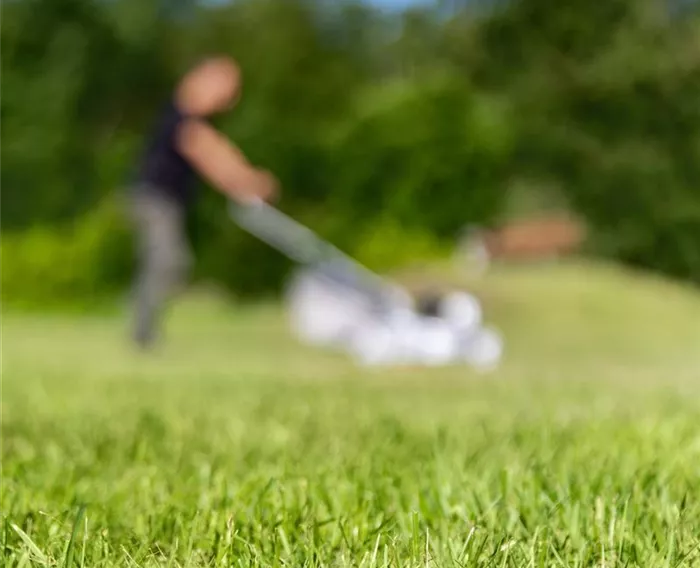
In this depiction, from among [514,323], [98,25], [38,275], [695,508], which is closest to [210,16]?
[98,25]

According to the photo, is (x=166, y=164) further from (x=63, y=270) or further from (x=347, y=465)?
(x=63, y=270)

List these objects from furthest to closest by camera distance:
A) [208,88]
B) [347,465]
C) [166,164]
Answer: [166,164], [208,88], [347,465]

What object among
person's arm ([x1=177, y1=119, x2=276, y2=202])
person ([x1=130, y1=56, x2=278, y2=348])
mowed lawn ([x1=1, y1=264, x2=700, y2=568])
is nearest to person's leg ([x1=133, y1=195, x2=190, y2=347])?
person ([x1=130, y1=56, x2=278, y2=348])

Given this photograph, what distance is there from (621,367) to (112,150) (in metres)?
12.8

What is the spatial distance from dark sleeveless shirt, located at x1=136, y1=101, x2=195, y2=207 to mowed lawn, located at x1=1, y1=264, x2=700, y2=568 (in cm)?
139

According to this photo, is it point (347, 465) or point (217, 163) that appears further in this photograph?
point (217, 163)

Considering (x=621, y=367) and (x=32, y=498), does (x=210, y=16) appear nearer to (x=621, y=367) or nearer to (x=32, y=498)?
(x=621, y=367)

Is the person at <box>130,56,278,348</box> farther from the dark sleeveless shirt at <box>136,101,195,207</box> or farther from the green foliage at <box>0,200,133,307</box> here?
the green foliage at <box>0,200,133,307</box>

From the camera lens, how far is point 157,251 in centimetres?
677

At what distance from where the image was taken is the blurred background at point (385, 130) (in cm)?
1465

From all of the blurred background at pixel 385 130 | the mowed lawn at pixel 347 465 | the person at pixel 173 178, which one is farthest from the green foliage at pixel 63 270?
the mowed lawn at pixel 347 465

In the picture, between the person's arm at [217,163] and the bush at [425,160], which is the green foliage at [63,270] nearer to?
the bush at [425,160]

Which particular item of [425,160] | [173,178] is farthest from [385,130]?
[173,178]

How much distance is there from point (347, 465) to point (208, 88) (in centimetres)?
438
